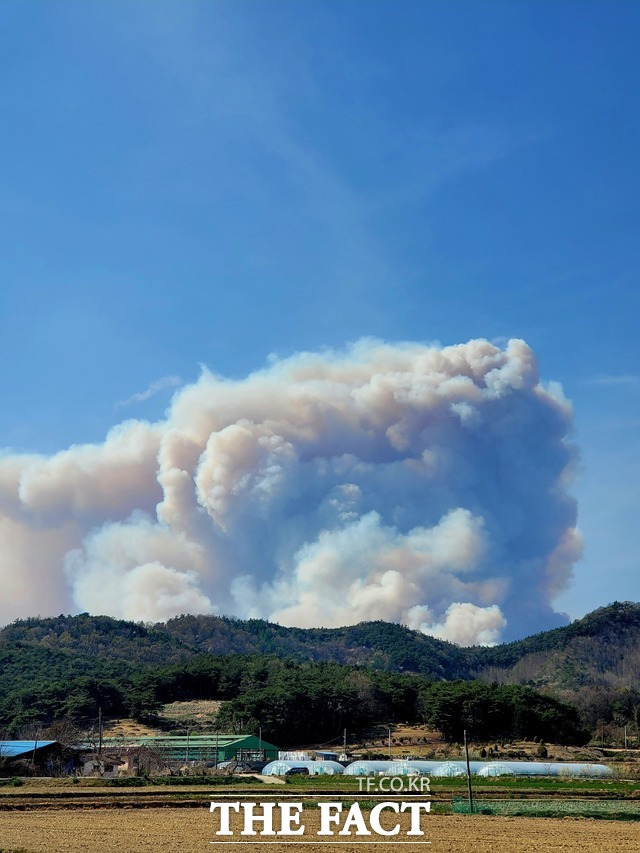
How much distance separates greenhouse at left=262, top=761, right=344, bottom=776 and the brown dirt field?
137 feet

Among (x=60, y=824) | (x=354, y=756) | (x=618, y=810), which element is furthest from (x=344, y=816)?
(x=354, y=756)

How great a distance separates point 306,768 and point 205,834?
55.3 meters

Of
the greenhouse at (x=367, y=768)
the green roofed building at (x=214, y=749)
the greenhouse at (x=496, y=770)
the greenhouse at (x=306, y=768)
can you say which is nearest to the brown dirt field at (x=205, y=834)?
the greenhouse at (x=496, y=770)

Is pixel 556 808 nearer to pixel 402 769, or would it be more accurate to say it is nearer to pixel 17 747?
pixel 402 769

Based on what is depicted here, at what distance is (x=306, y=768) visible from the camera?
8831 centimetres

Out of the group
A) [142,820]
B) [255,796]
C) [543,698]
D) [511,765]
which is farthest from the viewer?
[543,698]

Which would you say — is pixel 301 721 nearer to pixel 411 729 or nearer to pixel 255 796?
pixel 411 729

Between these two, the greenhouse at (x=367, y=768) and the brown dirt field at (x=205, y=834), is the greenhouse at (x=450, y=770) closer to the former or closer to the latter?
the greenhouse at (x=367, y=768)

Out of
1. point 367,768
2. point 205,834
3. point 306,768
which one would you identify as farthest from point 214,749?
point 205,834

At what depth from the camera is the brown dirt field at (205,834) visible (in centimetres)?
3164

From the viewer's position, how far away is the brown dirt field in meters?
31.6

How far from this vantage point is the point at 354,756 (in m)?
108

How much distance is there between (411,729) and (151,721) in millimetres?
39060

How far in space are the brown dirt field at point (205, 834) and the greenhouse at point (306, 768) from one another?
41866mm
